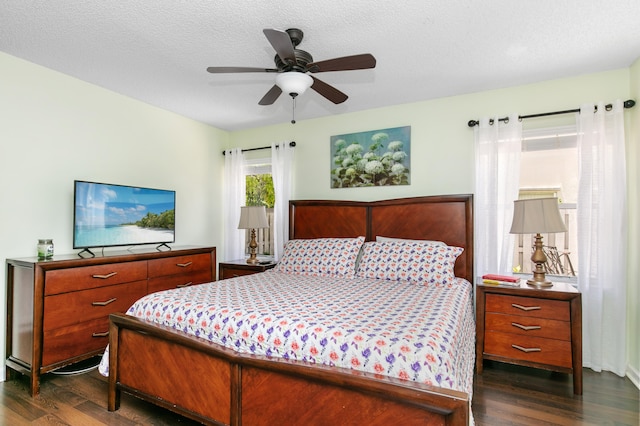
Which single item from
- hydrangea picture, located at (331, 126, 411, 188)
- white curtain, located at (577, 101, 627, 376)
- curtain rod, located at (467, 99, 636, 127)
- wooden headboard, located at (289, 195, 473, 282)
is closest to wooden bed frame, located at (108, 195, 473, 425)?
wooden headboard, located at (289, 195, 473, 282)

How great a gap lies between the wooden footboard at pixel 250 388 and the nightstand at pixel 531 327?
174 centimetres

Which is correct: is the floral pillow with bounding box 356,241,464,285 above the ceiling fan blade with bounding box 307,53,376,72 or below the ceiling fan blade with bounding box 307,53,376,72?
below

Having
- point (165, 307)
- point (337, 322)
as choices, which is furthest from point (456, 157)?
point (165, 307)

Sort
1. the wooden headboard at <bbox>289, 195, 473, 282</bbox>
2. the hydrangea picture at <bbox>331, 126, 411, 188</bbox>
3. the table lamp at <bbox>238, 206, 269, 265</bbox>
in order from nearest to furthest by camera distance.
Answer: the wooden headboard at <bbox>289, 195, 473, 282</bbox>
the hydrangea picture at <bbox>331, 126, 411, 188</bbox>
the table lamp at <bbox>238, 206, 269, 265</bbox>

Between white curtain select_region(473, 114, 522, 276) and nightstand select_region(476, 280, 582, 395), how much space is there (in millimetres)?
496

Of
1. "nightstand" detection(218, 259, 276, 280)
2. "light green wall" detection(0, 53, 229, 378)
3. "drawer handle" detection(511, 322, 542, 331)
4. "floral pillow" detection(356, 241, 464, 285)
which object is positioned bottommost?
"drawer handle" detection(511, 322, 542, 331)

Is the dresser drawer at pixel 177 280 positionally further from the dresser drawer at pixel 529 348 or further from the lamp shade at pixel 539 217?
the lamp shade at pixel 539 217

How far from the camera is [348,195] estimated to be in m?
4.12

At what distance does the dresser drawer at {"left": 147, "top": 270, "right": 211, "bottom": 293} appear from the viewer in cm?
332

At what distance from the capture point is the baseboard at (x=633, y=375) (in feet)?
8.59

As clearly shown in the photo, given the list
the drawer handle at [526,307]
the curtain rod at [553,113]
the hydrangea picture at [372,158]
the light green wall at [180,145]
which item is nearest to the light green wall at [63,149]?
the light green wall at [180,145]

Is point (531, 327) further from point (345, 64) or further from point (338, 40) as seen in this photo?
point (338, 40)

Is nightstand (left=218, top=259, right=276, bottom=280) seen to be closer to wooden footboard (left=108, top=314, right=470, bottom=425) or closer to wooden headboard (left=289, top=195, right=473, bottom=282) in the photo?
wooden headboard (left=289, top=195, right=473, bottom=282)

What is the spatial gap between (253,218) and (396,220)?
1637 millimetres
